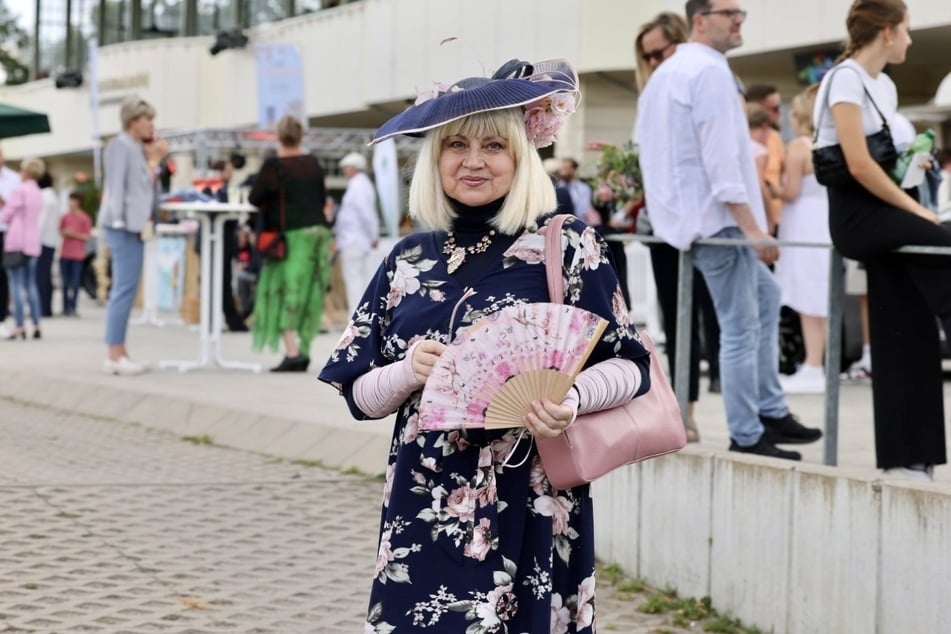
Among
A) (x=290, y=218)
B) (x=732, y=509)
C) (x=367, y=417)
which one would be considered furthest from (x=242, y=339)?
(x=367, y=417)

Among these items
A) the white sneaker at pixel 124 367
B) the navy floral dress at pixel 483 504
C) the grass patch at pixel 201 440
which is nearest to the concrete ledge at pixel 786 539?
the navy floral dress at pixel 483 504

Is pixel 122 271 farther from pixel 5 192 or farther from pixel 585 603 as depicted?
pixel 585 603

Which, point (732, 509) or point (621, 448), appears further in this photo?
point (732, 509)

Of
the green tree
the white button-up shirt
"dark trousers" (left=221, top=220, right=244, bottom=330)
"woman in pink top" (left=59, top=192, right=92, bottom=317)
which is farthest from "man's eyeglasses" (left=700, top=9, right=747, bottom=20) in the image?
the green tree

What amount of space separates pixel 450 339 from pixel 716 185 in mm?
3579

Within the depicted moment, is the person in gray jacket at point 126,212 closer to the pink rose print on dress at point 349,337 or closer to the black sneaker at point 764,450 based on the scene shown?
the black sneaker at point 764,450

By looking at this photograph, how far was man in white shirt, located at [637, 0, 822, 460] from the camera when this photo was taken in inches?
276

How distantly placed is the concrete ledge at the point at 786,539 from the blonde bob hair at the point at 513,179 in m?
1.85

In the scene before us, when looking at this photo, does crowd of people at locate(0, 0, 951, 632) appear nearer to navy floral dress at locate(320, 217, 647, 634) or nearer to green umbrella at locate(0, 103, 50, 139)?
navy floral dress at locate(320, 217, 647, 634)

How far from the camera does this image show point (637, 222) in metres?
8.62

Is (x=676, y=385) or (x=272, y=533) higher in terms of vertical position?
(x=676, y=385)

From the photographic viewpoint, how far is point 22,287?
18406 mm

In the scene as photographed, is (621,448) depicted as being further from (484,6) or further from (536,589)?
(484,6)

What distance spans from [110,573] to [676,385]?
2244mm
